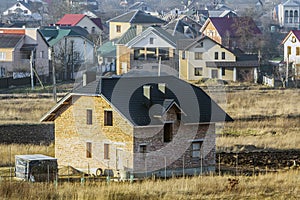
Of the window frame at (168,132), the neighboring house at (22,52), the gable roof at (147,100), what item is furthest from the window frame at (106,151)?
the neighboring house at (22,52)

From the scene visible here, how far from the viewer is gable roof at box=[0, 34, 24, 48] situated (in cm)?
3931

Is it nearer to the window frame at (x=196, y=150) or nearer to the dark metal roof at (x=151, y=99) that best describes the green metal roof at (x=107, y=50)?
the dark metal roof at (x=151, y=99)

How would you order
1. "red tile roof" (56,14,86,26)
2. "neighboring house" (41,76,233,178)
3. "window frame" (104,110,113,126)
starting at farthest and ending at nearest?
"red tile roof" (56,14,86,26) → "window frame" (104,110,113,126) → "neighboring house" (41,76,233,178)

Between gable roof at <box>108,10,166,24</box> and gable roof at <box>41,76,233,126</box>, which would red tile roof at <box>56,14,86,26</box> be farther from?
gable roof at <box>41,76,233,126</box>

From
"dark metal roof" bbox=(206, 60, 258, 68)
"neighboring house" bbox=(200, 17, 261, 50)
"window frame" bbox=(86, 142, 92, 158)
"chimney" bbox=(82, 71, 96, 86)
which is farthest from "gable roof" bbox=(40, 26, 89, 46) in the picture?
"window frame" bbox=(86, 142, 92, 158)

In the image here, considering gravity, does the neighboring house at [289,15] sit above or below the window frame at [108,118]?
above

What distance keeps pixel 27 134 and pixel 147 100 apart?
20.6ft

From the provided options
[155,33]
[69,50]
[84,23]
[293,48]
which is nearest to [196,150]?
[155,33]

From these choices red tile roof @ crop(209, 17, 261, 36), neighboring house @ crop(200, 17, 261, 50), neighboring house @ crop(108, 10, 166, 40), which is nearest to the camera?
neighboring house @ crop(108, 10, 166, 40)

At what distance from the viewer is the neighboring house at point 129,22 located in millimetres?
48656

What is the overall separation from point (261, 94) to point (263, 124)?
8763mm

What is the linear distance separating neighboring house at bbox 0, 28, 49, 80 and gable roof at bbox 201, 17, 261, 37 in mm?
13480

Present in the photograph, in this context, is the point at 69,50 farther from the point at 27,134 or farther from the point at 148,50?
the point at 27,134

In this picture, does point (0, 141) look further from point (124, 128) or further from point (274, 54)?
point (274, 54)
